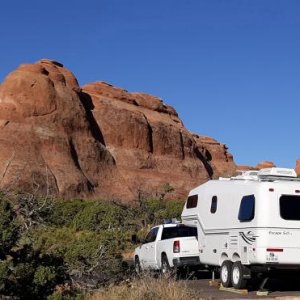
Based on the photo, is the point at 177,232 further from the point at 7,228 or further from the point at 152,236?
the point at 7,228

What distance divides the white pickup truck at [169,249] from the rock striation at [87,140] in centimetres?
4703

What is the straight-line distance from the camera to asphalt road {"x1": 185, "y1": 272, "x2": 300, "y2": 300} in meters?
12.6

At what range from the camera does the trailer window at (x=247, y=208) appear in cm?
1341

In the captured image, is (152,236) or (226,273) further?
(152,236)

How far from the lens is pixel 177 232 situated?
59.7 ft

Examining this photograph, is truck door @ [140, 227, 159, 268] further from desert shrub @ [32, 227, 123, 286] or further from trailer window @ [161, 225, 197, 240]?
desert shrub @ [32, 227, 123, 286]

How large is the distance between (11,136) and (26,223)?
64922 millimetres

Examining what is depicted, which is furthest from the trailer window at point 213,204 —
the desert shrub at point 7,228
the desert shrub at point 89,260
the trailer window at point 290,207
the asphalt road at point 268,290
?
the desert shrub at point 7,228

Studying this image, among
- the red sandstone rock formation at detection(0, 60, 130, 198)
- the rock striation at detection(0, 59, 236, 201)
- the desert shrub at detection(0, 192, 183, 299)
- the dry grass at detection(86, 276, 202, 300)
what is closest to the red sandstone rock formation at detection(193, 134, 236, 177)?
the rock striation at detection(0, 59, 236, 201)

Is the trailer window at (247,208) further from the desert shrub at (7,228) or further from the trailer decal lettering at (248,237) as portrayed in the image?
the desert shrub at (7,228)

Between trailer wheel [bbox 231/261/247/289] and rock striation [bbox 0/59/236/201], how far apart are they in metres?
52.7

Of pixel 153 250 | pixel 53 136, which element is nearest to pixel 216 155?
pixel 53 136

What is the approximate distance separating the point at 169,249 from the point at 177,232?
2.21 feet

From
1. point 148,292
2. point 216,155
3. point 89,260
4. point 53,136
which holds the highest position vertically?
point 216,155
